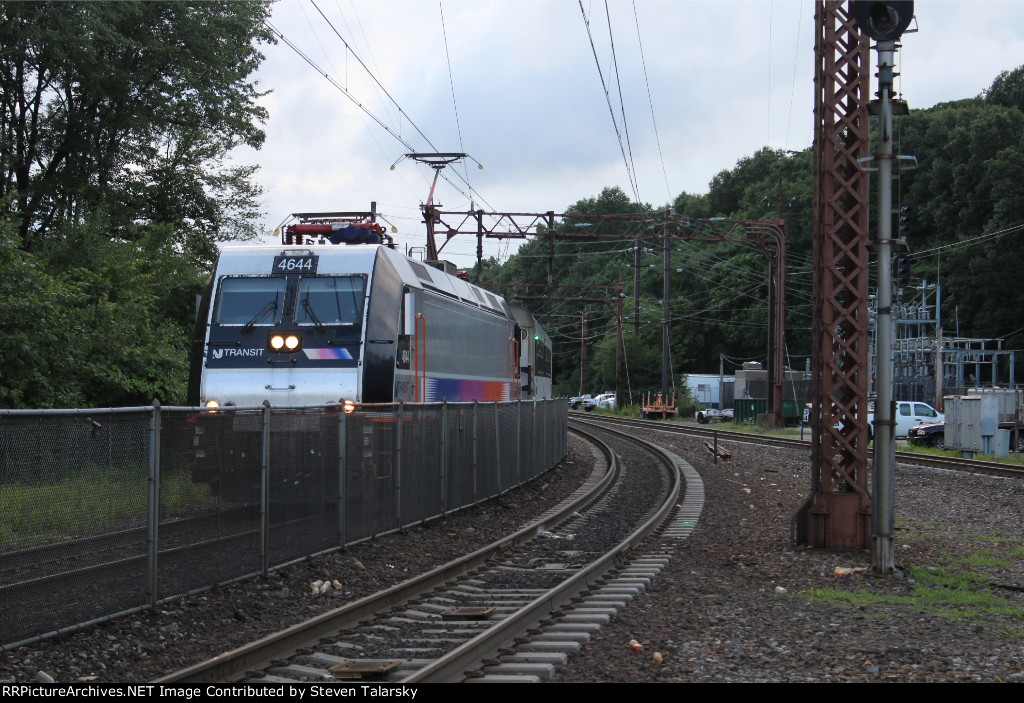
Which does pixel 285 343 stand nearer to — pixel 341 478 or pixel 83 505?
pixel 341 478

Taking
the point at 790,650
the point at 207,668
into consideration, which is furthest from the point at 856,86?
the point at 207,668

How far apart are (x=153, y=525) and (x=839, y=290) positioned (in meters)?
7.96

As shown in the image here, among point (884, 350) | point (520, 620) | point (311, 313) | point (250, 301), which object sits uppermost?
point (250, 301)

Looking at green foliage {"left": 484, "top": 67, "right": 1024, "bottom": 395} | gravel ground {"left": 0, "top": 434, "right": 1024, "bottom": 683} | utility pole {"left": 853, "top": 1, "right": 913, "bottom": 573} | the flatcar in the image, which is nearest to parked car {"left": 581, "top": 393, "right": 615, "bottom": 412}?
green foliage {"left": 484, "top": 67, "right": 1024, "bottom": 395}

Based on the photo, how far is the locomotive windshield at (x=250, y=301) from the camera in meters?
13.6

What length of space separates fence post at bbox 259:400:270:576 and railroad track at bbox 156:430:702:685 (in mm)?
1437

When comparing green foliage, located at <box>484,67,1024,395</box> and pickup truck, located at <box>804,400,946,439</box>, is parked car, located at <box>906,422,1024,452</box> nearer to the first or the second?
pickup truck, located at <box>804,400,946,439</box>

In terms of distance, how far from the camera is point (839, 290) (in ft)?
38.0

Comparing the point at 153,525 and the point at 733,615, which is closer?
the point at 153,525

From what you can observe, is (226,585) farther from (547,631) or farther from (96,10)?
(96,10)

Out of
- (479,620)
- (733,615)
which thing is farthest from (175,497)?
(733,615)

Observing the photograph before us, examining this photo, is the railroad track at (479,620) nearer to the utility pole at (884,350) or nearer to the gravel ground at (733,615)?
the gravel ground at (733,615)

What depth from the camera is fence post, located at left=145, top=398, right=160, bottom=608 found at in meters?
7.75

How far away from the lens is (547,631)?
7.59m
